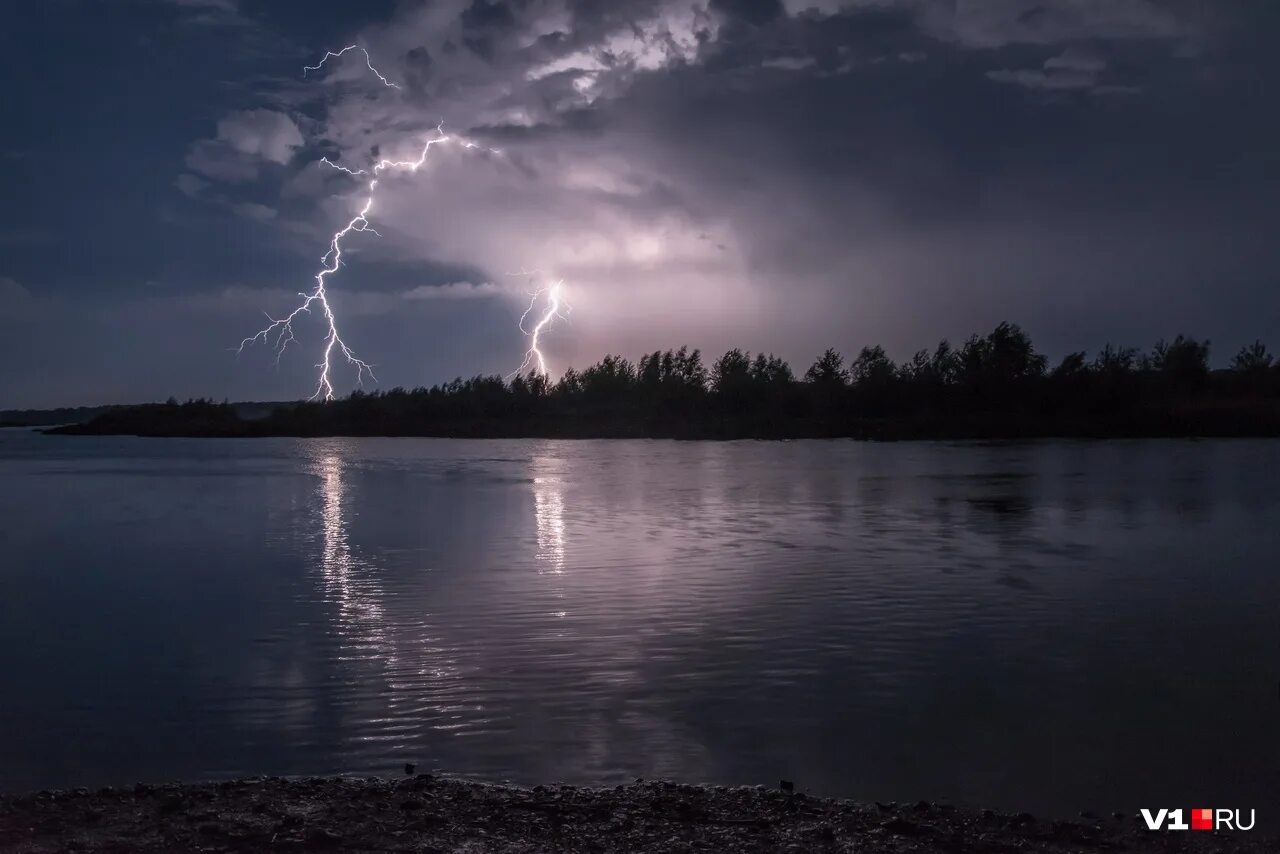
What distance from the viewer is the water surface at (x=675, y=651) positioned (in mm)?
6859

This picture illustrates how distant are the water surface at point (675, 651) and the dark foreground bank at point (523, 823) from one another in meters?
0.59

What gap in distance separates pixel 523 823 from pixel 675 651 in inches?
181

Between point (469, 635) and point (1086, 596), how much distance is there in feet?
25.2

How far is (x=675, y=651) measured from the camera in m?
9.94

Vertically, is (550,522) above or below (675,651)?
above

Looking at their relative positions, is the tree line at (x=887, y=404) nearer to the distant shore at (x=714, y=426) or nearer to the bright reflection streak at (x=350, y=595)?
the distant shore at (x=714, y=426)

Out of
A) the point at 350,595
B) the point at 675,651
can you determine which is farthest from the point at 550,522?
the point at 675,651

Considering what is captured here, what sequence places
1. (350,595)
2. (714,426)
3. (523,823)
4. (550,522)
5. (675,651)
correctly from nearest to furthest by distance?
(523,823) < (675,651) < (350,595) < (550,522) < (714,426)

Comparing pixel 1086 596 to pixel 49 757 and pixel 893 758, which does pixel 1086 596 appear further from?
pixel 49 757

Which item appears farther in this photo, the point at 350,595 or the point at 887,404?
the point at 887,404

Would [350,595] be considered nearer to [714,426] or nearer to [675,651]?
[675,651]

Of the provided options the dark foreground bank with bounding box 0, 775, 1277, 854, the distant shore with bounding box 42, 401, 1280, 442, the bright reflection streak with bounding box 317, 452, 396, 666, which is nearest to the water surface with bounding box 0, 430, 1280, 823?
the bright reflection streak with bounding box 317, 452, 396, 666

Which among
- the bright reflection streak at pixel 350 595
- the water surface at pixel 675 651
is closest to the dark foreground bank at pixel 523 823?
the water surface at pixel 675 651

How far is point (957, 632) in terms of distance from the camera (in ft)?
34.9
